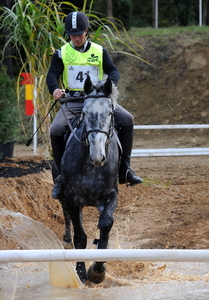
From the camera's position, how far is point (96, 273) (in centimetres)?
497

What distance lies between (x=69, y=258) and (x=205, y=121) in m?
16.2

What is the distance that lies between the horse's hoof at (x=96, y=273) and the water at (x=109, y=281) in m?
0.09

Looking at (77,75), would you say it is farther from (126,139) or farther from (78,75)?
(126,139)

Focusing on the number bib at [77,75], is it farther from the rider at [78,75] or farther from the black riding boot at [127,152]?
the black riding boot at [127,152]

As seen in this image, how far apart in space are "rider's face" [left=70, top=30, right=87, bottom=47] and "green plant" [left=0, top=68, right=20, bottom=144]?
6.97 m

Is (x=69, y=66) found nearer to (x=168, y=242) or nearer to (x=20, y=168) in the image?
(x=168, y=242)

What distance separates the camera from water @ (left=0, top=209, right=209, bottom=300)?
4809 mm

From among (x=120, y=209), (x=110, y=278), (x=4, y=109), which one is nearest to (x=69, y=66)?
(x=110, y=278)

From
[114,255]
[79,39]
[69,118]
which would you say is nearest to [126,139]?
[69,118]

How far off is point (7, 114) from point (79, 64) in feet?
23.4

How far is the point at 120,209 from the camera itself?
8570 mm

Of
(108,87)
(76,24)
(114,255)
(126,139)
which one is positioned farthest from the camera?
(126,139)

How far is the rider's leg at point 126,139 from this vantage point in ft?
18.2

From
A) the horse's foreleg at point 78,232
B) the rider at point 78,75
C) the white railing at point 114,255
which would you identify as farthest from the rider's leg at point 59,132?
the white railing at point 114,255
